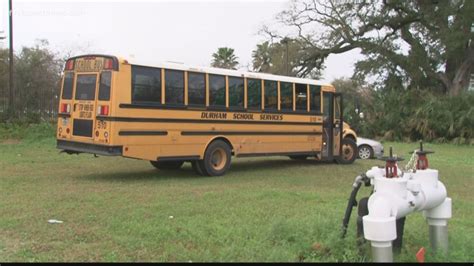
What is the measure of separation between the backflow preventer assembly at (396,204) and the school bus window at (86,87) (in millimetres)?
7023

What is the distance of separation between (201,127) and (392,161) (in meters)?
7.46

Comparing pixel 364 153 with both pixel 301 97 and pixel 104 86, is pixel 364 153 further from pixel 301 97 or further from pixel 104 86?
pixel 104 86

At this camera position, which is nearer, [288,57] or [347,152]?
[347,152]

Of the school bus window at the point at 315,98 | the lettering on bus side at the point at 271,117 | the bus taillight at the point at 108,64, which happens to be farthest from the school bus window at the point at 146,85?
the school bus window at the point at 315,98

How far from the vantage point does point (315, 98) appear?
14.8m

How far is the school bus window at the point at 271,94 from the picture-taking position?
525 inches

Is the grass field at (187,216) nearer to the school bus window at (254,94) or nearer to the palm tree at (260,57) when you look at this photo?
the school bus window at (254,94)

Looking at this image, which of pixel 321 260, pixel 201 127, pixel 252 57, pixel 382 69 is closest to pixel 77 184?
pixel 201 127

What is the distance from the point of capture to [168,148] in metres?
11.3

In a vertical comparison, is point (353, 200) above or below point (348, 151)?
below

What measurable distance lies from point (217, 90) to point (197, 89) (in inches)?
23.1

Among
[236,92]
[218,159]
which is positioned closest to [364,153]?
[236,92]

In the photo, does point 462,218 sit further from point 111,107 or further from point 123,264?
point 111,107

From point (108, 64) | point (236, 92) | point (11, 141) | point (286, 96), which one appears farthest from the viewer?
point (11, 141)
